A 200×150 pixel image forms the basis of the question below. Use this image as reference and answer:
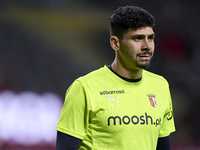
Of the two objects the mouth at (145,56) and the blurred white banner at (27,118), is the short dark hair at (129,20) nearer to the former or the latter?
the mouth at (145,56)

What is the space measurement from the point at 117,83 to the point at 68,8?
5.52 m

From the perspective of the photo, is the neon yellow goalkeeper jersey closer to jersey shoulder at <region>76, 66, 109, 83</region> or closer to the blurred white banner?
jersey shoulder at <region>76, 66, 109, 83</region>

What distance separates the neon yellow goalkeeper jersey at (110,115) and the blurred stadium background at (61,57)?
173 inches

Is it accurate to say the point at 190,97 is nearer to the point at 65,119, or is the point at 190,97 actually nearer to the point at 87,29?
the point at 87,29

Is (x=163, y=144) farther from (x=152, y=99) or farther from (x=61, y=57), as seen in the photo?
(x=61, y=57)

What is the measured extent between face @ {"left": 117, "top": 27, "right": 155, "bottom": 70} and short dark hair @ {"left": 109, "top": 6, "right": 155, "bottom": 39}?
0.03 meters

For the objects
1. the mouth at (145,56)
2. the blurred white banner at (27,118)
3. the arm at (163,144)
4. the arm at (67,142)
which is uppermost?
the mouth at (145,56)

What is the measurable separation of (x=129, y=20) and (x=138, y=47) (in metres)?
0.19

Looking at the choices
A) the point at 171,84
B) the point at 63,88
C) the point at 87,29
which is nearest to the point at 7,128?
the point at 63,88

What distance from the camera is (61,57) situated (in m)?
7.49

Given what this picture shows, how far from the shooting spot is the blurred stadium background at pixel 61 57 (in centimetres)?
675

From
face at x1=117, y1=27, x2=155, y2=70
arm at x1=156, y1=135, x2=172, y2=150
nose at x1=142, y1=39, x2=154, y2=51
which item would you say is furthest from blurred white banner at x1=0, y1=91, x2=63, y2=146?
nose at x1=142, y1=39, x2=154, y2=51

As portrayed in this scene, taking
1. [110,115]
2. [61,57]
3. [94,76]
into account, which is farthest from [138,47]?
[61,57]

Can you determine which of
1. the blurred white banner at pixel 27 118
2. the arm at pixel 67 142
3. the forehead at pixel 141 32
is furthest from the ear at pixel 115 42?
the blurred white banner at pixel 27 118
